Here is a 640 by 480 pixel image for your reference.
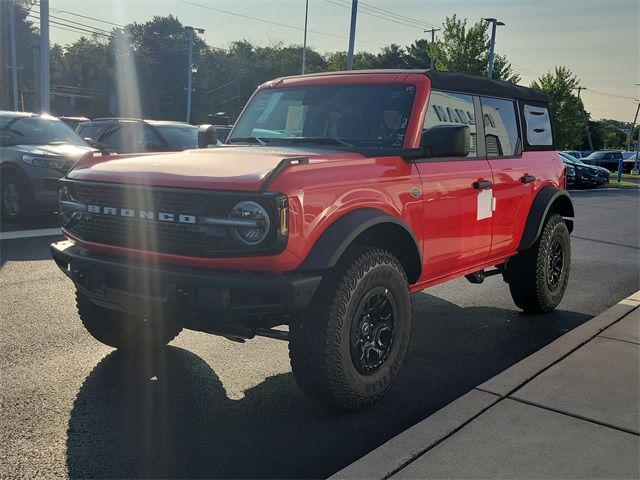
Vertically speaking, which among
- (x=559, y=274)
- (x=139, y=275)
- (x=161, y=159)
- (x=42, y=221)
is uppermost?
(x=161, y=159)

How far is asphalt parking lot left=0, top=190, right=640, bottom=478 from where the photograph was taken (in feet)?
10.2

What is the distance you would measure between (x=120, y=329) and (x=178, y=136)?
8300mm

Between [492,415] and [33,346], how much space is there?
3.03 meters

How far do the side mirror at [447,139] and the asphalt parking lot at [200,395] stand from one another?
1.44m

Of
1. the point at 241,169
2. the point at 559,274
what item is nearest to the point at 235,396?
the point at 241,169

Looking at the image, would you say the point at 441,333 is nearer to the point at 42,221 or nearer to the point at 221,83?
the point at 42,221

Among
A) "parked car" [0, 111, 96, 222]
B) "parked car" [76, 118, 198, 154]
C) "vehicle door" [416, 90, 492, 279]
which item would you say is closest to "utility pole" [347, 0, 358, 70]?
"parked car" [76, 118, 198, 154]

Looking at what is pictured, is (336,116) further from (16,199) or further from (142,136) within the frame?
(142,136)

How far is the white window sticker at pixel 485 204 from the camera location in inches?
187

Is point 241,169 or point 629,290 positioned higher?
point 241,169

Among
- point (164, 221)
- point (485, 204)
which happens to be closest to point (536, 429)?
point (485, 204)

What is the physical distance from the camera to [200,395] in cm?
388

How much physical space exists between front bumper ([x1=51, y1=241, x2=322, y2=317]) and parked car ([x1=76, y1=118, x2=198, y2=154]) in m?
8.58

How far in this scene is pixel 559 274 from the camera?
6031 mm
